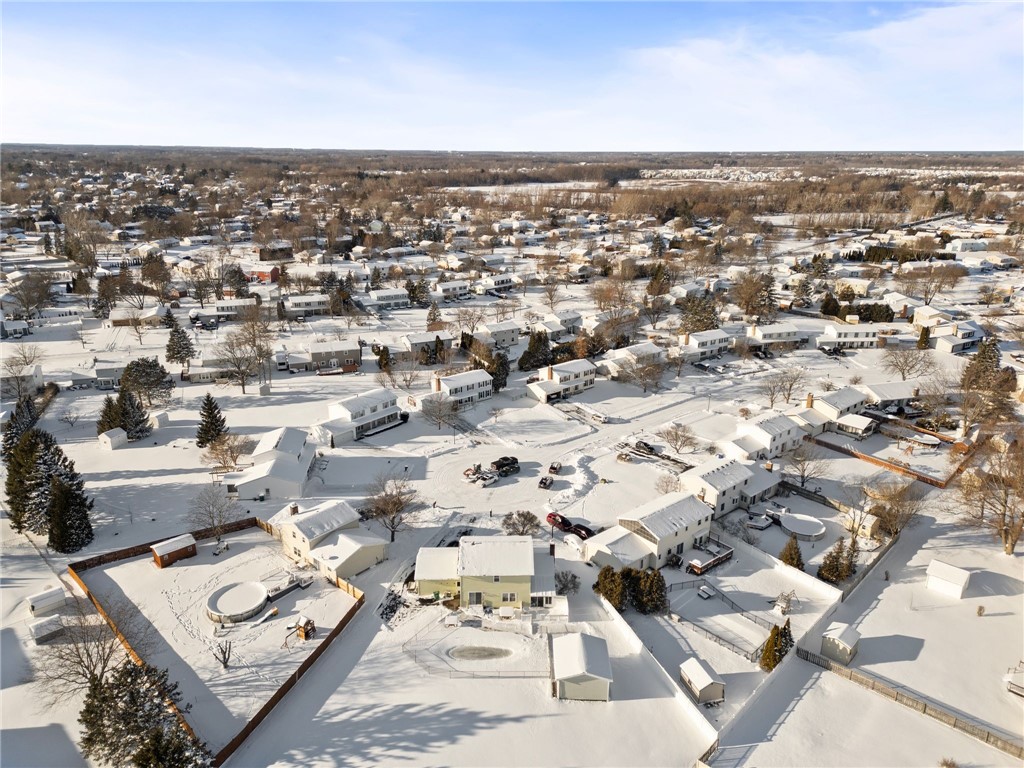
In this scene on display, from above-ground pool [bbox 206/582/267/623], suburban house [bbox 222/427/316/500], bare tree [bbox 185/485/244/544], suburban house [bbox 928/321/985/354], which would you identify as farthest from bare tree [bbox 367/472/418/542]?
suburban house [bbox 928/321/985/354]

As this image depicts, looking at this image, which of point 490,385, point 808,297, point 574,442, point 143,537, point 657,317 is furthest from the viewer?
point 808,297

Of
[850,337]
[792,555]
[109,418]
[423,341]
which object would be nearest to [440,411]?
[423,341]

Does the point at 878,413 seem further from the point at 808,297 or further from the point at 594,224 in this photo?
the point at 594,224

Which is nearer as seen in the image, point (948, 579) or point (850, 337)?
point (948, 579)

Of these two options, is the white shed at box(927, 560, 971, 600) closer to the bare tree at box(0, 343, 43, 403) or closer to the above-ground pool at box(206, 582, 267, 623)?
the above-ground pool at box(206, 582, 267, 623)

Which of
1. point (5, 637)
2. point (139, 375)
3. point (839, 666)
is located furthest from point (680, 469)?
point (139, 375)

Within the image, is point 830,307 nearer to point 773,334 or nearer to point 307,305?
point 773,334
